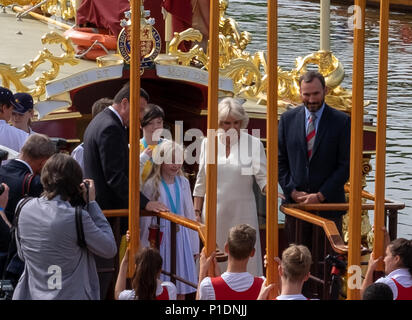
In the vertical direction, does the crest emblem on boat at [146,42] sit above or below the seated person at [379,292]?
above

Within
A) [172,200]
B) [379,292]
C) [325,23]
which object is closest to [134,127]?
[172,200]

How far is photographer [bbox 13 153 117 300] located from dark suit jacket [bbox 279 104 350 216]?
1.74m

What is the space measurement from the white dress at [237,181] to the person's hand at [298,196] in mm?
205

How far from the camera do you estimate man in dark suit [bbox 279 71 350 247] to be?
661cm

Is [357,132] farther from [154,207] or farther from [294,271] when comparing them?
[154,207]

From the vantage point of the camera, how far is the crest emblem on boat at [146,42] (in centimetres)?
723

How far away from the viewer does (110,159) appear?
6.28 m

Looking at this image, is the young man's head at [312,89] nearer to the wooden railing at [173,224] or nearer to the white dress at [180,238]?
the white dress at [180,238]

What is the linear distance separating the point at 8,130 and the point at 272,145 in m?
1.92

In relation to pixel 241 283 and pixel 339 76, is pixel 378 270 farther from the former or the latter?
pixel 339 76

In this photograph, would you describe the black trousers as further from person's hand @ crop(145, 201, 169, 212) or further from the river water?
the river water

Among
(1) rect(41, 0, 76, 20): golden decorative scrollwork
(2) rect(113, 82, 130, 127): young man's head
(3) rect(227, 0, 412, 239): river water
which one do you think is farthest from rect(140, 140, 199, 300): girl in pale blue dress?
(1) rect(41, 0, 76, 20): golden decorative scrollwork

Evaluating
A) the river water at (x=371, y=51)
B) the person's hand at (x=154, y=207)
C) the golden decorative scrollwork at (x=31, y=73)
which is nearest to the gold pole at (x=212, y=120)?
the person's hand at (x=154, y=207)

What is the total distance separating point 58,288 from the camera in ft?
17.0
